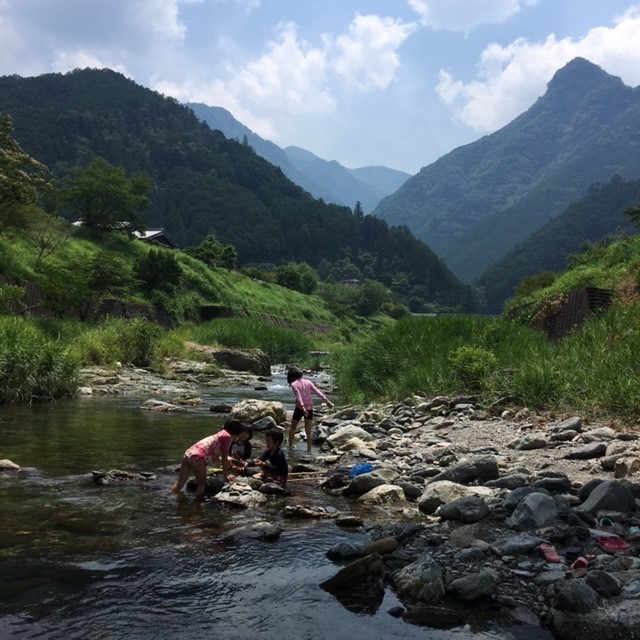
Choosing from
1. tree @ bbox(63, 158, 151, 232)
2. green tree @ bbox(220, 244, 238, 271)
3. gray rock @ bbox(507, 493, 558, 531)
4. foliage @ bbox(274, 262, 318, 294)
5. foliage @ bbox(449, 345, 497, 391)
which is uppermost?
tree @ bbox(63, 158, 151, 232)

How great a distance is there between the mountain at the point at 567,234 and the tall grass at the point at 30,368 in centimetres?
12903

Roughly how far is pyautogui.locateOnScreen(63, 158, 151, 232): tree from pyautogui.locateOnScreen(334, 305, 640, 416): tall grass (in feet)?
141

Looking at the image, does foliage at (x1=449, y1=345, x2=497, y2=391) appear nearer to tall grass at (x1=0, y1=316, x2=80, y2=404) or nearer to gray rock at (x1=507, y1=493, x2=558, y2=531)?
gray rock at (x1=507, y1=493, x2=558, y2=531)

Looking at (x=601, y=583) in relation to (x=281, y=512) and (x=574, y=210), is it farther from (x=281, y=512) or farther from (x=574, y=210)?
(x=574, y=210)

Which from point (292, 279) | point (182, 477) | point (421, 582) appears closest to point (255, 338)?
point (182, 477)

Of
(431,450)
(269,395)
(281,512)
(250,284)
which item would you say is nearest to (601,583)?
(281,512)

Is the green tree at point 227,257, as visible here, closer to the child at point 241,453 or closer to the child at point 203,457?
the child at point 241,453

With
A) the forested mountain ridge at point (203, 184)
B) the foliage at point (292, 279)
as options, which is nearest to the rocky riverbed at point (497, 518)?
the foliage at point (292, 279)

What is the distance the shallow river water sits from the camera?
3.94m

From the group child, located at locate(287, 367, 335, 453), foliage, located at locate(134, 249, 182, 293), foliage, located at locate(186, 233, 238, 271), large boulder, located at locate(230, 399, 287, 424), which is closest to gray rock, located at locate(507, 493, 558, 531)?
child, located at locate(287, 367, 335, 453)

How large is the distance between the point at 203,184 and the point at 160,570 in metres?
147

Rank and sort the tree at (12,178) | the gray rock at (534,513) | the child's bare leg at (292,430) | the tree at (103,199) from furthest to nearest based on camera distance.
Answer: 1. the tree at (103,199)
2. the tree at (12,178)
3. the child's bare leg at (292,430)
4. the gray rock at (534,513)

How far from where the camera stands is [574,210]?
483 ft

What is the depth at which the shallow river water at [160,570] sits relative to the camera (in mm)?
3939
